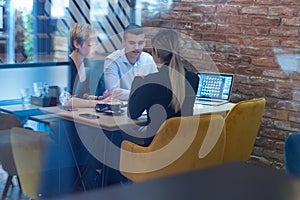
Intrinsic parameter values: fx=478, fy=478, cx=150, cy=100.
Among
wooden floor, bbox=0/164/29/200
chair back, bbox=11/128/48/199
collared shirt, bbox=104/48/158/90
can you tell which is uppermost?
collared shirt, bbox=104/48/158/90

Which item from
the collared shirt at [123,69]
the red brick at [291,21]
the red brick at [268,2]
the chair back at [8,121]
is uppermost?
the red brick at [268,2]

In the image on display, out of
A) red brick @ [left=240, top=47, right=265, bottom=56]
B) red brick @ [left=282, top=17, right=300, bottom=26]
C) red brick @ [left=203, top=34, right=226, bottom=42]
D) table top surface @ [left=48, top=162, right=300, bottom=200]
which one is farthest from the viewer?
red brick @ [left=203, top=34, right=226, bottom=42]

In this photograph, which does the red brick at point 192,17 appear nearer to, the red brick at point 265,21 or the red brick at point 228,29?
the red brick at point 228,29

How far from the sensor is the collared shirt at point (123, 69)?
12.8 ft

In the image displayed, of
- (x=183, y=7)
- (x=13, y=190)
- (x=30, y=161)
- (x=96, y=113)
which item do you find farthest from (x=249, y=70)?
(x=13, y=190)

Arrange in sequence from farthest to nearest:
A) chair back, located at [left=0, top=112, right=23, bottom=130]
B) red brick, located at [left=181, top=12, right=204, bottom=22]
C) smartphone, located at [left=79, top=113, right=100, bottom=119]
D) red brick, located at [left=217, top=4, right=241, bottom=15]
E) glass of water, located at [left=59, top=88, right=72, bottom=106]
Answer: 1. red brick, located at [left=181, top=12, right=204, bottom=22]
2. red brick, located at [left=217, top=4, right=241, bottom=15]
3. chair back, located at [left=0, top=112, right=23, bottom=130]
4. glass of water, located at [left=59, top=88, right=72, bottom=106]
5. smartphone, located at [left=79, top=113, right=100, bottom=119]

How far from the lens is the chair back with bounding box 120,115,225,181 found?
2660mm

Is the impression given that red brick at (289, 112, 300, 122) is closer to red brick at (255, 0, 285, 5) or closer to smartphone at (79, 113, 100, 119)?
red brick at (255, 0, 285, 5)

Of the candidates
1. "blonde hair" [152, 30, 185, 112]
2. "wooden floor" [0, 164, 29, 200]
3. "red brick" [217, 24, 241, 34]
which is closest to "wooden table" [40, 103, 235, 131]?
"blonde hair" [152, 30, 185, 112]

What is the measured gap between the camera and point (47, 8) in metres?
5.64

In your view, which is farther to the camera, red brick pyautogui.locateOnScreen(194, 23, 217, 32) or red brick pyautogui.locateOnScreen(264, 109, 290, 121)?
red brick pyautogui.locateOnScreen(194, 23, 217, 32)

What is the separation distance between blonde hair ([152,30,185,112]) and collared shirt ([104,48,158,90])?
0.68m

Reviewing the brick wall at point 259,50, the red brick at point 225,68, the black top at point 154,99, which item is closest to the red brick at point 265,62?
the brick wall at point 259,50

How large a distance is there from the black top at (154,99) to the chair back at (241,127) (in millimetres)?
310
